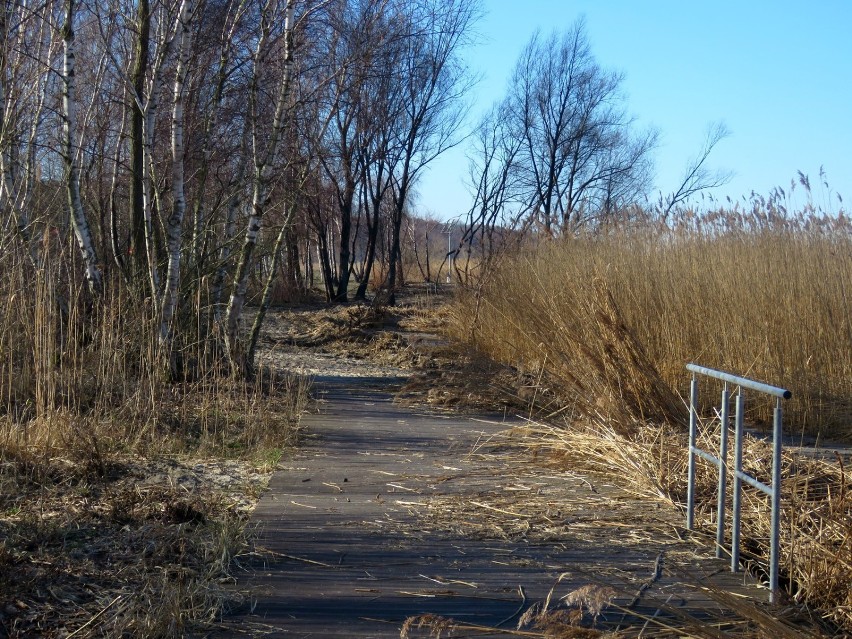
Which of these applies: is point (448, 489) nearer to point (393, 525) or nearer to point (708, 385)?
point (393, 525)

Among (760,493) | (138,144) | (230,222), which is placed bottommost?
(760,493)

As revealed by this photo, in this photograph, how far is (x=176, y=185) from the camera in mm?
9344

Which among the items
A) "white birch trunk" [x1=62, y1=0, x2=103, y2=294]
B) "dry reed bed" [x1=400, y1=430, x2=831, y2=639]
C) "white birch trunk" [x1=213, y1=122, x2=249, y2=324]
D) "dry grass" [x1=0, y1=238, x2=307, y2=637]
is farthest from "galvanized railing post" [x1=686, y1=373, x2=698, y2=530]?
"white birch trunk" [x1=62, y1=0, x2=103, y2=294]

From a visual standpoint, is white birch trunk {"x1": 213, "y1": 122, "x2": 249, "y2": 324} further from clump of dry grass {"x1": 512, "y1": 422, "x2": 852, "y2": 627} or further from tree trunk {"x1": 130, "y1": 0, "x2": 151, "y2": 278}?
clump of dry grass {"x1": 512, "y1": 422, "x2": 852, "y2": 627}

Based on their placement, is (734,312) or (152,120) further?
(734,312)

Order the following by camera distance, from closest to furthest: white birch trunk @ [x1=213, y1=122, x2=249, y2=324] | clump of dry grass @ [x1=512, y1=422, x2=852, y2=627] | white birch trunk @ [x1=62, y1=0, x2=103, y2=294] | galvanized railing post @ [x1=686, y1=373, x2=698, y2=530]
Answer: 1. clump of dry grass @ [x1=512, y1=422, x2=852, y2=627]
2. galvanized railing post @ [x1=686, y1=373, x2=698, y2=530]
3. white birch trunk @ [x1=62, y1=0, x2=103, y2=294]
4. white birch trunk @ [x1=213, y1=122, x2=249, y2=324]

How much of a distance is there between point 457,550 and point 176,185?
233 inches

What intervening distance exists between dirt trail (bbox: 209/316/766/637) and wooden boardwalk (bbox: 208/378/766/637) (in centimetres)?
1

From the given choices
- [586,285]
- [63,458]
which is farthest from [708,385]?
[63,458]

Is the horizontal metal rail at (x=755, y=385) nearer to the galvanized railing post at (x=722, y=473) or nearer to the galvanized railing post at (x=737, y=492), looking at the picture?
the galvanized railing post at (x=737, y=492)

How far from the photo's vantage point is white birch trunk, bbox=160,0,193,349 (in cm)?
895

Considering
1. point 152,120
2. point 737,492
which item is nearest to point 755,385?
point 737,492

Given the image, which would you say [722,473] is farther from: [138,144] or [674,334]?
[138,144]

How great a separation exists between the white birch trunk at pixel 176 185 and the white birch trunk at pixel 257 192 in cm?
72
